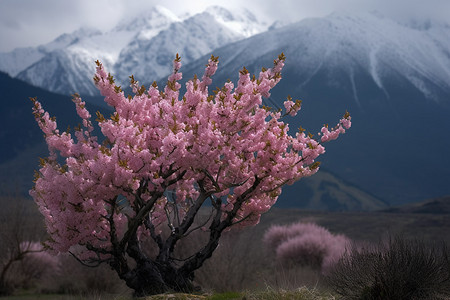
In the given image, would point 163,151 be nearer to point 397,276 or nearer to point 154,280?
point 154,280

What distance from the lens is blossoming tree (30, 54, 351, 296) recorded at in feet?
32.2

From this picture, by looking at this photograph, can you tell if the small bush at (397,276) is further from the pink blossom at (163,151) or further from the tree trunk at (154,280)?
the tree trunk at (154,280)

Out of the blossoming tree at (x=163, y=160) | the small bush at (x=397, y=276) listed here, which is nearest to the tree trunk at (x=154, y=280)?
the blossoming tree at (x=163, y=160)

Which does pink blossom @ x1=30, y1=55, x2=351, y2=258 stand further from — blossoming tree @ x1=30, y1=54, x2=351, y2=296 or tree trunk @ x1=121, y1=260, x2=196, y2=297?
tree trunk @ x1=121, y1=260, x2=196, y2=297

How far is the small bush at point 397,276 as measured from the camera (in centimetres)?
961

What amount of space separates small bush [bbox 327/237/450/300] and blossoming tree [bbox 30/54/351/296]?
8.28 feet

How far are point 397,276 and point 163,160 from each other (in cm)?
483

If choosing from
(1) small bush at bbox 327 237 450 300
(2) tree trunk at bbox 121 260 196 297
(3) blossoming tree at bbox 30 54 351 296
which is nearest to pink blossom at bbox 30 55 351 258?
(3) blossoming tree at bbox 30 54 351 296

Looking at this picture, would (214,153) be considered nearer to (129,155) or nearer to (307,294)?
(129,155)

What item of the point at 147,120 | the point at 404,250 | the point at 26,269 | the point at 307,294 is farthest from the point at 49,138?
the point at 26,269

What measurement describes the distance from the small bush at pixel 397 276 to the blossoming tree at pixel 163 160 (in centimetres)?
252

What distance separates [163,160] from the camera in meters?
9.63

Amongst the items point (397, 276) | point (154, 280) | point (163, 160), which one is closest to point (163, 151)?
point (163, 160)

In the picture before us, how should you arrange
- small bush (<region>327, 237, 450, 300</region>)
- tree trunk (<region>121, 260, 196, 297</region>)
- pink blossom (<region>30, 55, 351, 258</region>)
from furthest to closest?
tree trunk (<region>121, 260, 196, 297</region>) < pink blossom (<region>30, 55, 351, 258</region>) < small bush (<region>327, 237, 450, 300</region>)
